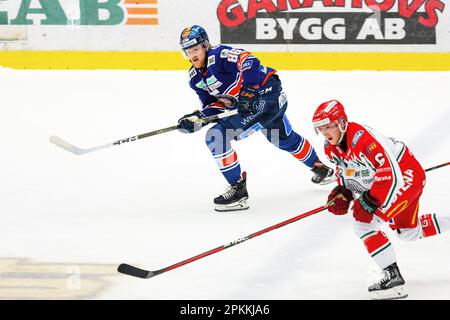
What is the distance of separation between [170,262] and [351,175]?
38.3 inches

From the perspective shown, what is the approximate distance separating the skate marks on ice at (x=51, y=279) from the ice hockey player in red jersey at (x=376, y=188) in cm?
105

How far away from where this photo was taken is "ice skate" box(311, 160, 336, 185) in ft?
18.0

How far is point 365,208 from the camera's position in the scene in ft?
11.6

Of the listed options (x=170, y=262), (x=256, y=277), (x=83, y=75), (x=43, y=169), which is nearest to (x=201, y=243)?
(x=170, y=262)

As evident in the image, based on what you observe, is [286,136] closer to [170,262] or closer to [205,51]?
[205,51]

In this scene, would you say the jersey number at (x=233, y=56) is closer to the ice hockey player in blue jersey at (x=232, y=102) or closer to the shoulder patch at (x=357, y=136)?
the ice hockey player in blue jersey at (x=232, y=102)

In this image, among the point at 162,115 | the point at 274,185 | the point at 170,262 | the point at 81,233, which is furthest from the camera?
the point at 162,115

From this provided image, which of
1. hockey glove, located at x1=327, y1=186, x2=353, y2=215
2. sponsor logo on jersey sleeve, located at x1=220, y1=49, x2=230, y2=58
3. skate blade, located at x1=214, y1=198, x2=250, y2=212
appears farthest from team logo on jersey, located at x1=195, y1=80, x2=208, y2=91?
hockey glove, located at x1=327, y1=186, x2=353, y2=215

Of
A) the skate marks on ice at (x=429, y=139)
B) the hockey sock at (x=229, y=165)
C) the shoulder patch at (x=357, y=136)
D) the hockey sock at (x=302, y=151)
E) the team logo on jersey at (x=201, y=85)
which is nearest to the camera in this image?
the shoulder patch at (x=357, y=136)

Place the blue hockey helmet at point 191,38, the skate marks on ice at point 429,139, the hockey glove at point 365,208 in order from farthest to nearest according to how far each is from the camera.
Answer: the skate marks on ice at point 429,139 → the blue hockey helmet at point 191,38 → the hockey glove at point 365,208

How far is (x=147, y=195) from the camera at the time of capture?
5461 mm

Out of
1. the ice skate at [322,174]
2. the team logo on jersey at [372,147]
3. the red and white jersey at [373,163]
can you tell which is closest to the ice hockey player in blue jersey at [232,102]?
the ice skate at [322,174]

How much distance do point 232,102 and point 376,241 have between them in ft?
6.52

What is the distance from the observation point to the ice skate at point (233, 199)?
5098mm
